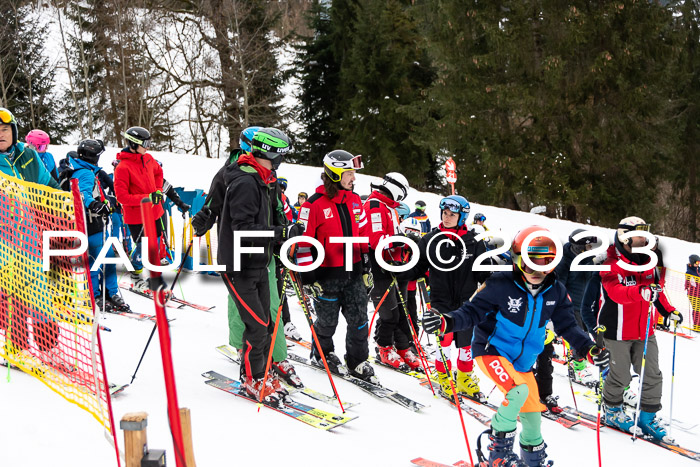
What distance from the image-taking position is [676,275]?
1471 cm

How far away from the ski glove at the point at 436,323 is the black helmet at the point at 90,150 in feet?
15.1

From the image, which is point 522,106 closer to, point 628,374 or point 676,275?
point 676,275

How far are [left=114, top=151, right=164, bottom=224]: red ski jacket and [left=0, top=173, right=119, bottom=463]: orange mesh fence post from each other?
7.75 ft

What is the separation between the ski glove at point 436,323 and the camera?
3.82 meters

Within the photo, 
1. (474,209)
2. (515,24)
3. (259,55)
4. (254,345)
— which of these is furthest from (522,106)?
(254,345)

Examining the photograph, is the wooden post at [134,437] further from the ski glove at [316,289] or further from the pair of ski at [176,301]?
the pair of ski at [176,301]

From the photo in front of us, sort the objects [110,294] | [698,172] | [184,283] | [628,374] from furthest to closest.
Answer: [698,172] → [184,283] → [110,294] → [628,374]

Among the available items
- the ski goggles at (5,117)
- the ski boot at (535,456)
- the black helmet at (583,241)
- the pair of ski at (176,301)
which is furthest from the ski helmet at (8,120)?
the black helmet at (583,241)

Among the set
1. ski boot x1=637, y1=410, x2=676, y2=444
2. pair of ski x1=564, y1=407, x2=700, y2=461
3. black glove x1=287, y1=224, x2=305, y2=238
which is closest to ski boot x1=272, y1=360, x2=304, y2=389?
black glove x1=287, y1=224, x2=305, y2=238

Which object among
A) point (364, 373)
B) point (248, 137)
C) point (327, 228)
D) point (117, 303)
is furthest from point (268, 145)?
point (117, 303)

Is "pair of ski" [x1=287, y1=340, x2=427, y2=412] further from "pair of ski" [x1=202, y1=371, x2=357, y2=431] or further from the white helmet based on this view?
the white helmet

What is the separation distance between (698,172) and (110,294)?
2850 centimetres

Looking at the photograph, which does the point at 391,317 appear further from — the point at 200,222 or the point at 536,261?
the point at 536,261

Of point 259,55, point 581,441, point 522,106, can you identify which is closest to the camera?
point 581,441
